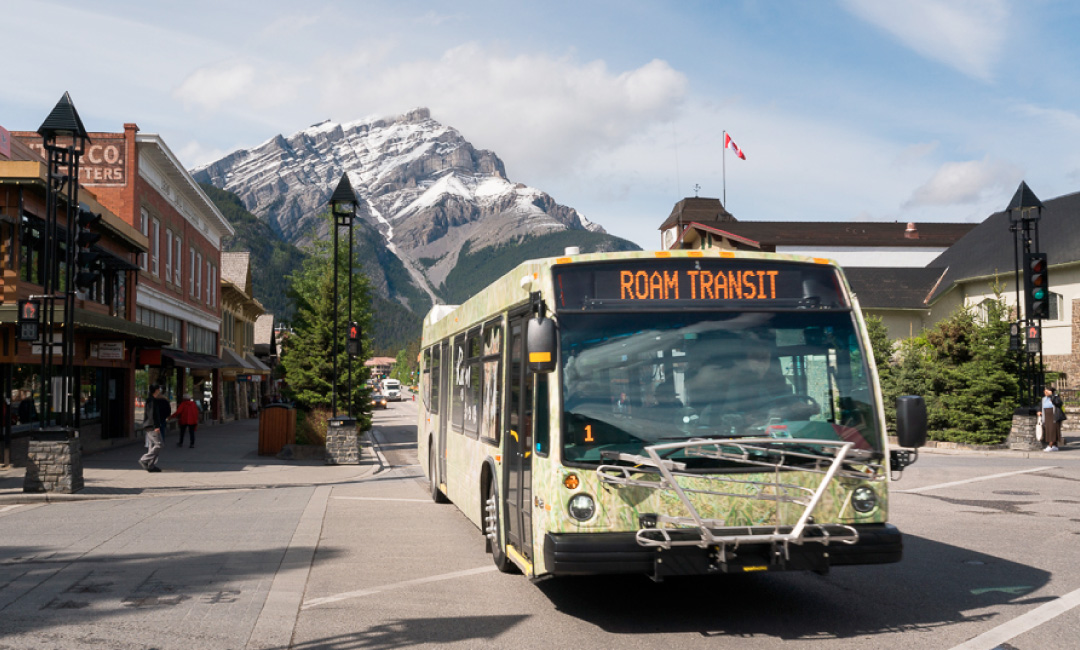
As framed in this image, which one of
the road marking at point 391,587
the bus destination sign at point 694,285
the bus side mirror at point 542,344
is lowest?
the road marking at point 391,587

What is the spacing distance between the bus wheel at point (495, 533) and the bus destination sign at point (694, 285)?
2.57 metres

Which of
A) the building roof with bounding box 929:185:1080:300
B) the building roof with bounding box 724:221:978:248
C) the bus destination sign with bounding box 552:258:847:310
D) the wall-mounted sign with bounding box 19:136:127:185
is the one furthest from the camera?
the building roof with bounding box 724:221:978:248

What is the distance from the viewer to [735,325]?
23.5 ft

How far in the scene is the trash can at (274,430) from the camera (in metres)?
26.9

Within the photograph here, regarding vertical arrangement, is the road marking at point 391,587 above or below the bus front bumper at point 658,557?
below

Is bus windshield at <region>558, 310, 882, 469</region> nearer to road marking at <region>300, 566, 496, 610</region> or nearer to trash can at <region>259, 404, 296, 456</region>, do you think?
road marking at <region>300, 566, 496, 610</region>

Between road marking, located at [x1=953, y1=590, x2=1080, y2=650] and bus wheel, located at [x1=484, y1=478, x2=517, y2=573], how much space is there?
3.91 metres

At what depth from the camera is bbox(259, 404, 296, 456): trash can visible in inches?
1059

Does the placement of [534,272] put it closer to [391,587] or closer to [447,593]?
[447,593]

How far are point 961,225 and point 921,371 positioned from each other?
51.7 meters

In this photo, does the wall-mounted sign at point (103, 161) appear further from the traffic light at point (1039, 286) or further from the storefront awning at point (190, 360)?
the traffic light at point (1039, 286)

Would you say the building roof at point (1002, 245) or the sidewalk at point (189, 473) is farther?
the building roof at point (1002, 245)

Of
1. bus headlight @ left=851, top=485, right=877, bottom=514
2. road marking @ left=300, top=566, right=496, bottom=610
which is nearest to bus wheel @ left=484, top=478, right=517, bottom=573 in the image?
road marking @ left=300, top=566, right=496, bottom=610

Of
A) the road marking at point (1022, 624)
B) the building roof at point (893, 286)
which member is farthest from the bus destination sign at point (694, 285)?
the building roof at point (893, 286)
